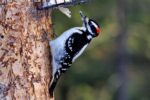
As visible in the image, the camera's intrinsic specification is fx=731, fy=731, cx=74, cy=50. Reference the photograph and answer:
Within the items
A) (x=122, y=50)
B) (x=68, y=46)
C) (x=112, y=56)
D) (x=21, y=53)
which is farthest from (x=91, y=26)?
(x=112, y=56)

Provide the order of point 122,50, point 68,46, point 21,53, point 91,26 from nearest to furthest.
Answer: point 21,53 → point 68,46 → point 91,26 → point 122,50

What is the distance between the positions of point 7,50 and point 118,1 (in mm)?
10826

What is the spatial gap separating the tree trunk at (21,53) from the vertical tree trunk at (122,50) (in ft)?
31.3

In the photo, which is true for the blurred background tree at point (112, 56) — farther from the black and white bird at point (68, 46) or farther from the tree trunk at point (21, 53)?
the tree trunk at point (21, 53)

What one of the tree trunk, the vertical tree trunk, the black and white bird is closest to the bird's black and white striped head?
the black and white bird

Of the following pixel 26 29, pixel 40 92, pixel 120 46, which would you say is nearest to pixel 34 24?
pixel 26 29

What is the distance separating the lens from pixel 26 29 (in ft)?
21.9

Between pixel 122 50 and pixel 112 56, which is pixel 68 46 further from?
pixel 112 56

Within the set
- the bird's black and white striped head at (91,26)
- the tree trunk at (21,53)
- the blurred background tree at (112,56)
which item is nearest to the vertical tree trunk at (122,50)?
the blurred background tree at (112,56)

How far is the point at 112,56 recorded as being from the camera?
1880 cm

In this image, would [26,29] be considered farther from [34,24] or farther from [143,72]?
[143,72]

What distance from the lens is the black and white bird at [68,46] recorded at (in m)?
7.03

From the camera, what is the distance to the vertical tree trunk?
53.6 ft

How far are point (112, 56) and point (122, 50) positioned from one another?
2134 mm
